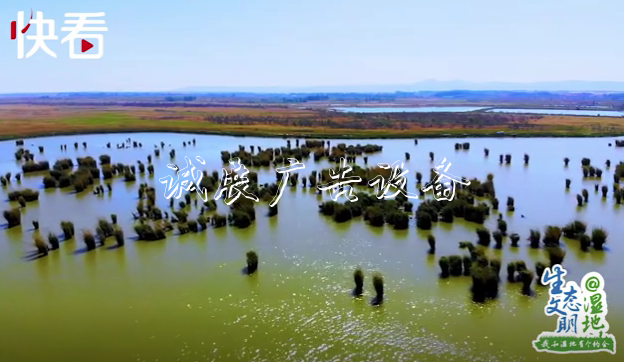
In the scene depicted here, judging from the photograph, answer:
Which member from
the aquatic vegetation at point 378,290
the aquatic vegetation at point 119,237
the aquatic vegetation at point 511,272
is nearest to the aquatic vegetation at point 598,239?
the aquatic vegetation at point 511,272

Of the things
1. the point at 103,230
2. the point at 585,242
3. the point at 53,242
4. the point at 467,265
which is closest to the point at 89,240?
the point at 103,230

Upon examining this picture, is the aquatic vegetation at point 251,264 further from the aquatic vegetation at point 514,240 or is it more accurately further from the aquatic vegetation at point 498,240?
the aquatic vegetation at point 514,240

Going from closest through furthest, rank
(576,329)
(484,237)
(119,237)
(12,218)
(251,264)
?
(576,329)
(251,264)
(484,237)
(119,237)
(12,218)

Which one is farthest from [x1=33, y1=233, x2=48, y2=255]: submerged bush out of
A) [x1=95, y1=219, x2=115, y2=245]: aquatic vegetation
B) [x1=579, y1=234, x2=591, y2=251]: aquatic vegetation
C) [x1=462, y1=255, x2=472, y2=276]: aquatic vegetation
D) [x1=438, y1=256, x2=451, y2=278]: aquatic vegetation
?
[x1=579, y1=234, x2=591, y2=251]: aquatic vegetation

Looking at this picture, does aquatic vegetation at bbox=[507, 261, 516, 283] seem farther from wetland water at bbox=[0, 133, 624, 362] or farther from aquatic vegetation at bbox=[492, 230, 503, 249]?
aquatic vegetation at bbox=[492, 230, 503, 249]

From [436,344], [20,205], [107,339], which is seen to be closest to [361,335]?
[436,344]

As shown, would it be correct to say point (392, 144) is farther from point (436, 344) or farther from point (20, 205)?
point (436, 344)

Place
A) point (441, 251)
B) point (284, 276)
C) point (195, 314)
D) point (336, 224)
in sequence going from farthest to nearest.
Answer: point (336, 224) < point (441, 251) < point (284, 276) < point (195, 314)

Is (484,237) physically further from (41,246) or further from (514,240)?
(41,246)
